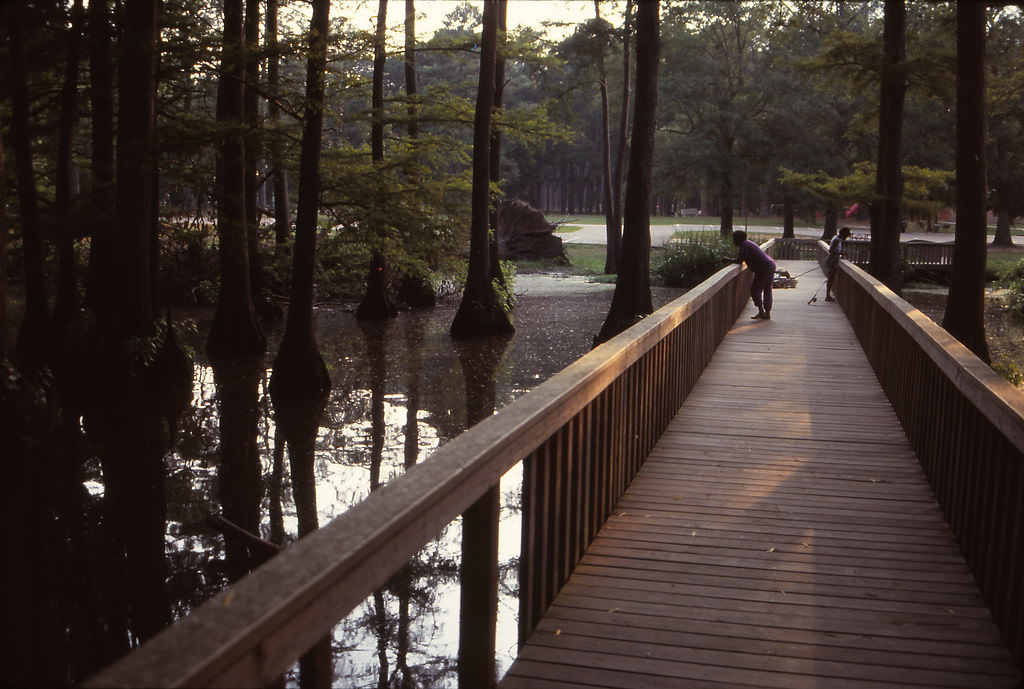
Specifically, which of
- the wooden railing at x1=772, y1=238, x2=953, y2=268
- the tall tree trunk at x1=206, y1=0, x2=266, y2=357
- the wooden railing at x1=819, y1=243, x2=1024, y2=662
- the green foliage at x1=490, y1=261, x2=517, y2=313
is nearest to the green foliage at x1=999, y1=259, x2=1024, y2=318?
the wooden railing at x1=772, y1=238, x2=953, y2=268

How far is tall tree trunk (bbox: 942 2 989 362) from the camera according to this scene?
1342 cm

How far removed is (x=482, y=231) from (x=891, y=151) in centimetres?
893

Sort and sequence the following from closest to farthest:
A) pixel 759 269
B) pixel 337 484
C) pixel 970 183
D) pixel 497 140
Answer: pixel 337 484 → pixel 970 183 → pixel 759 269 → pixel 497 140

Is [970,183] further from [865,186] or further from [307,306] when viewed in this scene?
[865,186]

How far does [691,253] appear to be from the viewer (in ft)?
103

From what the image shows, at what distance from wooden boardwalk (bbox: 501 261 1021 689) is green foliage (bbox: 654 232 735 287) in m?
23.4

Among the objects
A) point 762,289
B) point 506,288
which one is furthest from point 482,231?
point 762,289

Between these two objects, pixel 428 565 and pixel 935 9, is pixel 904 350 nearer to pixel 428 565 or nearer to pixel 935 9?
pixel 428 565

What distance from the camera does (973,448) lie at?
472cm

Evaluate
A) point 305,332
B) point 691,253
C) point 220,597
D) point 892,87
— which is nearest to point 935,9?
point 691,253

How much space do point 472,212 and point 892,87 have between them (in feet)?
29.5

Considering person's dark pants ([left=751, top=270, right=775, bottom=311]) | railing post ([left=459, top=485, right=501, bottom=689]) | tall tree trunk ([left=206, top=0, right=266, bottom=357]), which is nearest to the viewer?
railing post ([left=459, top=485, right=501, bottom=689])

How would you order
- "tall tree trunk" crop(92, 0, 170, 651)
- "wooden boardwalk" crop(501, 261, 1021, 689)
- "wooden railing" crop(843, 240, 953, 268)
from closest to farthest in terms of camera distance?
1. "wooden boardwalk" crop(501, 261, 1021, 689)
2. "tall tree trunk" crop(92, 0, 170, 651)
3. "wooden railing" crop(843, 240, 953, 268)

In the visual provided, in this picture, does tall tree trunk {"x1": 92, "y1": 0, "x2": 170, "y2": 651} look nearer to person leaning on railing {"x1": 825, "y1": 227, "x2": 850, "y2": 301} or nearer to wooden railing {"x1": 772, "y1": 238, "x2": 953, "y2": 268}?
person leaning on railing {"x1": 825, "y1": 227, "x2": 850, "y2": 301}
